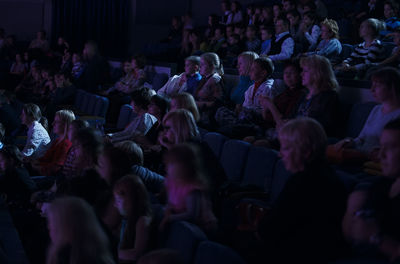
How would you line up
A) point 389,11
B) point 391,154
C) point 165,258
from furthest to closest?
point 389,11, point 391,154, point 165,258

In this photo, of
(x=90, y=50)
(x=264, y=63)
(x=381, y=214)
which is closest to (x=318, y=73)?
(x=264, y=63)

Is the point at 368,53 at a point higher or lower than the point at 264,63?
higher

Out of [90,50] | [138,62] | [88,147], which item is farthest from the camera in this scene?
[90,50]

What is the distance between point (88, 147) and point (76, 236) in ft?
3.99

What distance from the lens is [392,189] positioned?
1.72 m

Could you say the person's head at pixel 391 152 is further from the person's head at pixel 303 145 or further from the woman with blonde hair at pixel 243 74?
the woman with blonde hair at pixel 243 74

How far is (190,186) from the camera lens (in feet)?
7.60

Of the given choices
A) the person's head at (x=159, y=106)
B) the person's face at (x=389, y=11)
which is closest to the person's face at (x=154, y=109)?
the person's head at (x=159, y=106)

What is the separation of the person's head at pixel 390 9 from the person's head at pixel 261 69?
2.63 metres

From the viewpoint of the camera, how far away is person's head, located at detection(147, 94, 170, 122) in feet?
14.4

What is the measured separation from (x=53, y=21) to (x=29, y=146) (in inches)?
294

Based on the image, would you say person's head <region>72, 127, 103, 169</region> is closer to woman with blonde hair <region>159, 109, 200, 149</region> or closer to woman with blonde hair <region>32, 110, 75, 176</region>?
woman with blonde hair <region>159, 109, 200, 149</region>

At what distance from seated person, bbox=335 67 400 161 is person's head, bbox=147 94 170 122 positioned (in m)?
1.77

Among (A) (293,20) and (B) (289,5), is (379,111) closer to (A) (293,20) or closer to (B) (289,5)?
(A) (293,20)
